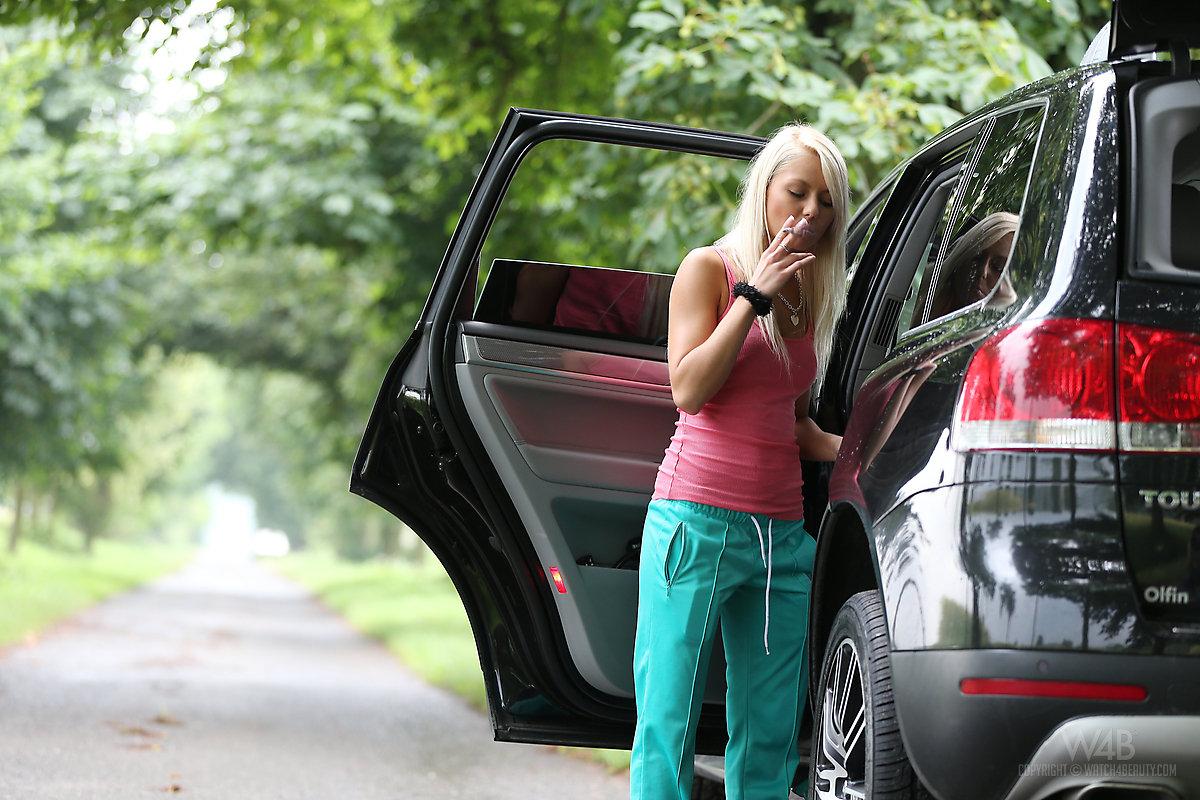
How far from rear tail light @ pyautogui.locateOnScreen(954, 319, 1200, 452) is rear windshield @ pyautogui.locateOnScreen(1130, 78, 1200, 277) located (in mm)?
156

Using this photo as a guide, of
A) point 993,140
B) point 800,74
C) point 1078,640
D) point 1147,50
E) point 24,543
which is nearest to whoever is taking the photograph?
point 1078,640

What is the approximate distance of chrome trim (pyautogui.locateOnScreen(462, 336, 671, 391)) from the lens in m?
4.41

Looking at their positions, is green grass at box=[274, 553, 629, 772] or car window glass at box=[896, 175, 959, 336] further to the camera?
green grass at box=[274, 553, 629, 772]

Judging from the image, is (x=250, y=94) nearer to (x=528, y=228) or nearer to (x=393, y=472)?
(x=528, y=228)

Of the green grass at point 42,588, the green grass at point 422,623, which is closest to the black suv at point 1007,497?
the green grass at point 422,623

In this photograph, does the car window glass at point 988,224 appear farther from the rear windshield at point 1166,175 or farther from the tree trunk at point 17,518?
the tree trunk at point 17,518

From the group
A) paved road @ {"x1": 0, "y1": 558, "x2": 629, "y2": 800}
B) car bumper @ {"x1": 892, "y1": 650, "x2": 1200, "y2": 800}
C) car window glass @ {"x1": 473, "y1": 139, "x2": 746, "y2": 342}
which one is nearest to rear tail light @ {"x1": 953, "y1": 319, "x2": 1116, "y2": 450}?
car bumper @ {"x1": 892, "y1": 650, "x2": 1200, "y2": 800}

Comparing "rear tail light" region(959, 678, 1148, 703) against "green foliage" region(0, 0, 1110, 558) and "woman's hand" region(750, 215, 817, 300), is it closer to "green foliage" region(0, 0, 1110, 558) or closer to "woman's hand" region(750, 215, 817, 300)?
"woman's hand" region(750, 215, 817, 300)

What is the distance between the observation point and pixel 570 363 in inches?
174

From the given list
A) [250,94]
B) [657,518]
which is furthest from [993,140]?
[250,94]

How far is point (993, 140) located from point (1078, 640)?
1274 mm

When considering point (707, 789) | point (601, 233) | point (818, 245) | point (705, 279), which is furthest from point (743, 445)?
point (601, 233)

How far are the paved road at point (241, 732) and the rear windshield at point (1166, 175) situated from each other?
4.49 meters

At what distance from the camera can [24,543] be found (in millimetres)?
38031
